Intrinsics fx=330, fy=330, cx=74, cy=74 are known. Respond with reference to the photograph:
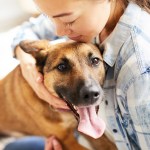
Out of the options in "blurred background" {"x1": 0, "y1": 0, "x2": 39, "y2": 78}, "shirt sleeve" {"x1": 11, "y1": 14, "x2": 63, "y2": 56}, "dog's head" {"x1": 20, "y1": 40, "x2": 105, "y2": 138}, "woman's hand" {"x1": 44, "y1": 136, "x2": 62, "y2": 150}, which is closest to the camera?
"dog's head" {"x1": 20, "y1": 40, "x2": 105, "y2": 138}

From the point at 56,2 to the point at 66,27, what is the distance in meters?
0.11

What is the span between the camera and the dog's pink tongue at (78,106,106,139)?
1.07 metres

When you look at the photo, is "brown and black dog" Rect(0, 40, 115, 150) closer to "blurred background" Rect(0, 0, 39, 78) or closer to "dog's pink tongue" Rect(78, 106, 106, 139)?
"dog's pink tongue" Rect(78, 106, 106, 139)

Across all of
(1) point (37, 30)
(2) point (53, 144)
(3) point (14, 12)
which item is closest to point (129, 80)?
(2) point (53, 144)

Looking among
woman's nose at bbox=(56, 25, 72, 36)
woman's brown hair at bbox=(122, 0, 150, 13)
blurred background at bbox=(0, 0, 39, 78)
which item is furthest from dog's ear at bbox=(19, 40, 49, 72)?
blurred background at bbox=(0, 0, 39, 78)

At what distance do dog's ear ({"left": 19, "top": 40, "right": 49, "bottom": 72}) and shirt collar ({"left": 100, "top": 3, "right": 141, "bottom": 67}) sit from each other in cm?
26

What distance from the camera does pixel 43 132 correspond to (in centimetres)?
148

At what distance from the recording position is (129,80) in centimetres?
94

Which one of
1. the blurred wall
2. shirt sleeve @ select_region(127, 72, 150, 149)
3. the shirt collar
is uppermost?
the shirt collar

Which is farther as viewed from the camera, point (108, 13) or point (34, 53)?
point (34, 53)

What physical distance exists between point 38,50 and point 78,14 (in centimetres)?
30


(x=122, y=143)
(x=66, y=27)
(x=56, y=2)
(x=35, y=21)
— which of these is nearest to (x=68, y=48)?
(x=66, y=27)

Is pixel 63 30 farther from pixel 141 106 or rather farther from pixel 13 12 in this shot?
pixel 13 12

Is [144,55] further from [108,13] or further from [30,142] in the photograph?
[30,142]
